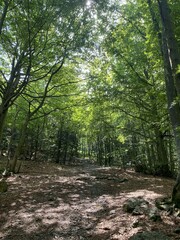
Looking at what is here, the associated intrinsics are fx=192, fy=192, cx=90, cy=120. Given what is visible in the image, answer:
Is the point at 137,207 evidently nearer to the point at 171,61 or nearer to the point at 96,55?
the point at 171,61

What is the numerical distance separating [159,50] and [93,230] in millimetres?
5863

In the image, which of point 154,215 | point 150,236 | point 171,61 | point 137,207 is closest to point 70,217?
point 137,207

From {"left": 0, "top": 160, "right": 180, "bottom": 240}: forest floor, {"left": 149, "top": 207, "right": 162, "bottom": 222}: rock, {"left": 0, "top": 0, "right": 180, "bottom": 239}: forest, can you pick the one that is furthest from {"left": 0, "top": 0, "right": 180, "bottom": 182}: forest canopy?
{"left": 0, "top": 160, "right": 180, "bottom": 240}: forest floor

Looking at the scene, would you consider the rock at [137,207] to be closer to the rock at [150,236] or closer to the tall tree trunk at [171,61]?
the rock at [150,236]

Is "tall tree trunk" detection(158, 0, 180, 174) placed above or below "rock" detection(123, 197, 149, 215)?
above

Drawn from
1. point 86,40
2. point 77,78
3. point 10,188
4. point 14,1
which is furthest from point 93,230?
point 77,78

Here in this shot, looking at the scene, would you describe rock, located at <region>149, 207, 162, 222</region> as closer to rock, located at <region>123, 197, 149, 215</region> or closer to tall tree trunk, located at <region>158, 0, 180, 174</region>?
rock, located at <region>123, 197, 149, 215</region>

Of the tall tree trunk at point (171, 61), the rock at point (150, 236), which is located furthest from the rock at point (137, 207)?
the tall tree trunk at point (171, 61)

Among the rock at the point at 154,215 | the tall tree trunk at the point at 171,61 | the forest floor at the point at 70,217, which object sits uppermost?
the tall tree trunk at the point at 171,61

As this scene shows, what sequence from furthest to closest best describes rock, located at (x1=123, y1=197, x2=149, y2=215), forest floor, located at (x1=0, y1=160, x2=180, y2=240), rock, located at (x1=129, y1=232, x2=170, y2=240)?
rock, located at (x1=123, y1=197, x2=149, y2=215) < forest floor, located at (x1=0, y1=160, x2=180, y2=240) < rock, located at (x1=129, y1=232, x2=170, y2=240)

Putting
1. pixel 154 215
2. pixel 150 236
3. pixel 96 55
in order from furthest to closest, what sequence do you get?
pixel 96 55
pixel 154 215
pixel 150 236

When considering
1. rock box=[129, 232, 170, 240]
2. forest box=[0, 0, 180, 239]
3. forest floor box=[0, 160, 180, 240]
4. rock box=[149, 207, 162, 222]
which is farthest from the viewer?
forest box=[0, 0, 180, 239]

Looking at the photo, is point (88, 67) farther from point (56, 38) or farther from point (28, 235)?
point (28, 235)

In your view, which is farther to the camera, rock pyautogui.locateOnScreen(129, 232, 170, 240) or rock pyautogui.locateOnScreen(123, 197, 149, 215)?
rock pyautogui.locateOnScreen(123, 197, 149, 215)
